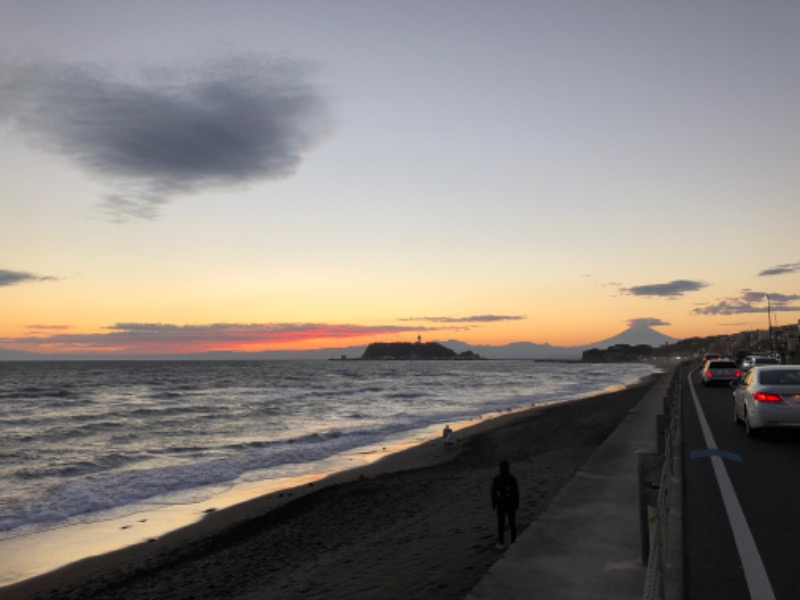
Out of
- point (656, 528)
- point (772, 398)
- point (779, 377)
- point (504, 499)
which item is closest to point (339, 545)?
point (504, 499)

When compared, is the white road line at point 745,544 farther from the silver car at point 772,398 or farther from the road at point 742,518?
the silver car at point 772,398

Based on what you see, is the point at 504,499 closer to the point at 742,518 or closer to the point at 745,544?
the point at 745,544

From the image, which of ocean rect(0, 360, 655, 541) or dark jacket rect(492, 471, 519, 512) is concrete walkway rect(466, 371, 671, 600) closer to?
dark jacket rect(492, 471, 519, 512)

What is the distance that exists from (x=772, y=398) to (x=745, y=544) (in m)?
8.51

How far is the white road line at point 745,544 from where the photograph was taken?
538 cm

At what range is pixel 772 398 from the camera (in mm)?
13891

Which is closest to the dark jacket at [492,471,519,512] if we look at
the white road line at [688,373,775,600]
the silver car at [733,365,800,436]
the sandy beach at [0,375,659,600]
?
the sandy beach at [0,375,659,600]

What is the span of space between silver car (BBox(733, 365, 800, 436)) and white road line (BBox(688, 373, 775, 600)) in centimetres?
349

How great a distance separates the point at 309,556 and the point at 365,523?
2106 millimetres

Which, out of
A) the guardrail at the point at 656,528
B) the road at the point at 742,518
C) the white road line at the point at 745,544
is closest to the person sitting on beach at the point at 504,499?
the guardrail at the point at 656,528

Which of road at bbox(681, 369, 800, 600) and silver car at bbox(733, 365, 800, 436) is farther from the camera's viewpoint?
silver car at bbox(733, 365, 800, 436)

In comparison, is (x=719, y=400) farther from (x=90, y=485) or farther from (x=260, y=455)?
(x=90, y=485)

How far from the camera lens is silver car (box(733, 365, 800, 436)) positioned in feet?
44.8

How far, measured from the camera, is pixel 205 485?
1808cm
